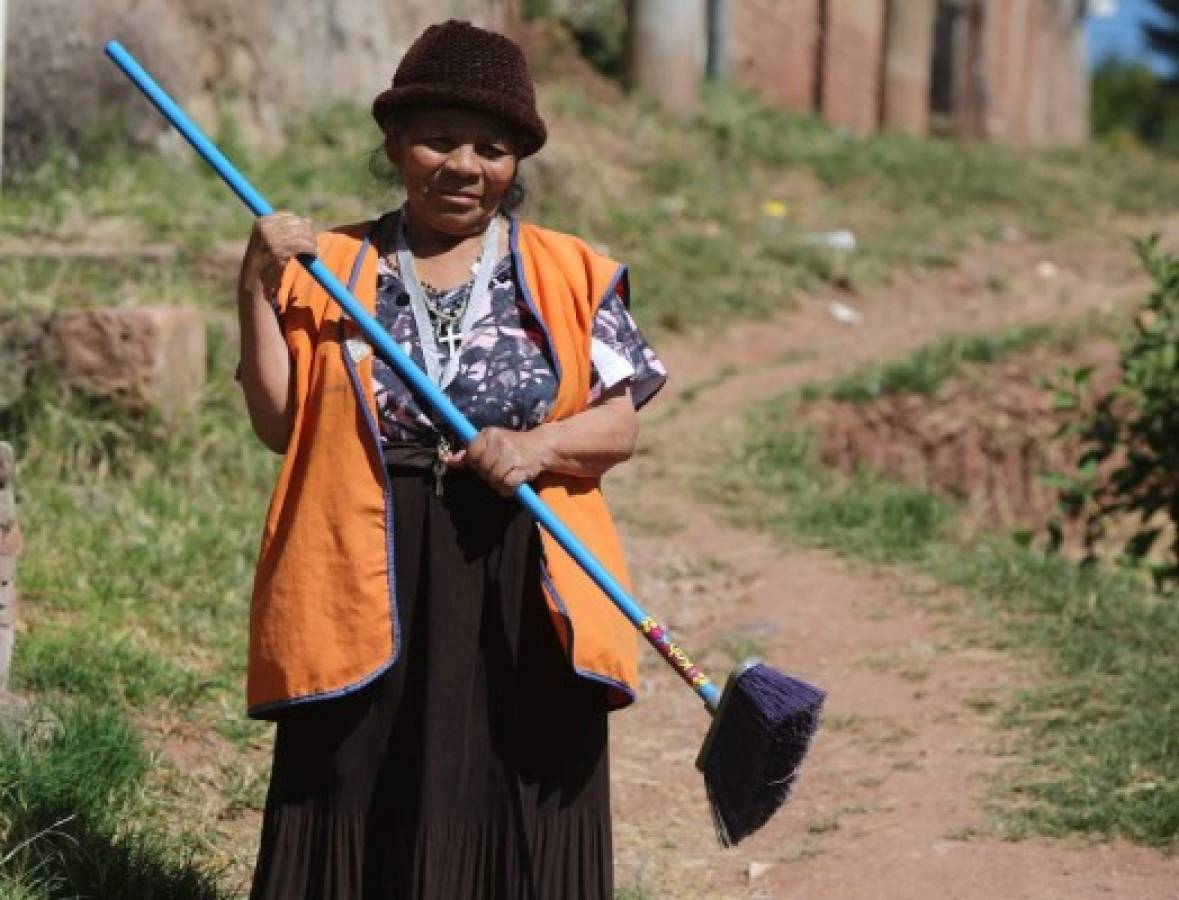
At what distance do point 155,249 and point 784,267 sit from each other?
192 inches

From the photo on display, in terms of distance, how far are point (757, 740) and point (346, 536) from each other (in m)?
0.67

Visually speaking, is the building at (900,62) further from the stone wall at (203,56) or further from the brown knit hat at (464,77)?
the brown knit hat at (464,77)

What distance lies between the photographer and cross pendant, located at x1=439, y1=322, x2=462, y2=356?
3072mm

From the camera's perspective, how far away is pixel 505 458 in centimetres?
295

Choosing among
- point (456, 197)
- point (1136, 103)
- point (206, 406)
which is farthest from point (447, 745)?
point (1136, 103)

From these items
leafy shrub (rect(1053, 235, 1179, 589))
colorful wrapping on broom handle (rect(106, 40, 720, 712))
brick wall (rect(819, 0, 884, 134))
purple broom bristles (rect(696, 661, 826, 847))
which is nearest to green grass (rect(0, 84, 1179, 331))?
colorful wrapping on broom handle (rect(106, 40, 720, 712))

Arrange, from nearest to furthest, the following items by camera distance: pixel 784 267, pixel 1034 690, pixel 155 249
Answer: pixel 1034 690
pixel 155 249
pixel 784 267

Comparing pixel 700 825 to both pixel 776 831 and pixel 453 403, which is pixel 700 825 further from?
pixel 453 403

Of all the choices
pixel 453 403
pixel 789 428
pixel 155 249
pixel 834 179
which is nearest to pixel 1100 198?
pixel 834 179

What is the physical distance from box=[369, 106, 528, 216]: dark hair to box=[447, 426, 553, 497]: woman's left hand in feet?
1.41

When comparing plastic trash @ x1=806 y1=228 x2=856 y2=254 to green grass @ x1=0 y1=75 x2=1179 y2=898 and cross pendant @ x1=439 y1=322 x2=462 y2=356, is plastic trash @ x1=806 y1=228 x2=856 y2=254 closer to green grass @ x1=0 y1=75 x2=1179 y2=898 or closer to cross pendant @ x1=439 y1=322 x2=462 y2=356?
green grass @ x1=0 y1=75 x2=1179 y2=898

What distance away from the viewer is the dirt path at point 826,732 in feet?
14.0

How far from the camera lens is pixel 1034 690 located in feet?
17.4

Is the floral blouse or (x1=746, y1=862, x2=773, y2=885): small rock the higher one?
the floral blouse
